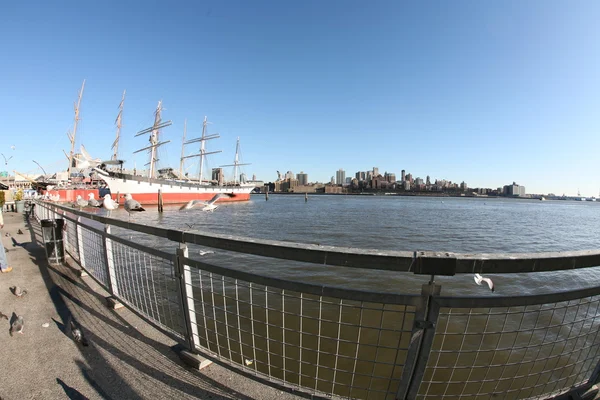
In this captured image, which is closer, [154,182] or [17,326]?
[17,326]

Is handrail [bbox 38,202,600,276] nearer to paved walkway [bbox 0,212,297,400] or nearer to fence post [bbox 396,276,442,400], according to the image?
fence post [bbox 396,276,442,400]

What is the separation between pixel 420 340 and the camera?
1.65 metres

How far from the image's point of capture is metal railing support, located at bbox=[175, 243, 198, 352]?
2459 millimetres

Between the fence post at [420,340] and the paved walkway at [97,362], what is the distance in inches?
37.3

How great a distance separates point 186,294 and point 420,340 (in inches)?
74.5

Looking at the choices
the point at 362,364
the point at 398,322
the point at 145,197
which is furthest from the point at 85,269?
the point at 145,197

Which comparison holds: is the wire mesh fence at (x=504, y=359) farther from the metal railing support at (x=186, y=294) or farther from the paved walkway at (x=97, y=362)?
the metal railing support at (x=186, y=294)

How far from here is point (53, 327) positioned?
3.22 metres

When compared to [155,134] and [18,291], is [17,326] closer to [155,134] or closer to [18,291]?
[18,291]

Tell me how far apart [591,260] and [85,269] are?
21.5 ft

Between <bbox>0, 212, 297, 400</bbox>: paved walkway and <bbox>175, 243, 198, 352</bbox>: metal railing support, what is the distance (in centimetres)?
26

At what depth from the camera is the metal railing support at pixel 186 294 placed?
2.46 m

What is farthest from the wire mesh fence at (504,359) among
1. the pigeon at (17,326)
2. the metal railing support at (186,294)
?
the pigeon at (17,326)

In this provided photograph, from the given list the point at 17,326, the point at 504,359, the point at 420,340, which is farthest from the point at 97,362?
the point at 504,359
